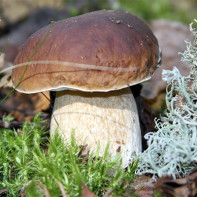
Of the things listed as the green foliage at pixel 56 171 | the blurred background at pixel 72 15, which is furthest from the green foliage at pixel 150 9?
the green foliage at pixel 56 171

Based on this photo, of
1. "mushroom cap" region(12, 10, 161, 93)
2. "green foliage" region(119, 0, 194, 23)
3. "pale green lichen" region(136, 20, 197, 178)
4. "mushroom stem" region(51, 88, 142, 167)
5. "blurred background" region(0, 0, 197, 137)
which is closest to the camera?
"pale green lichen" region(136, 20, 197, 178)

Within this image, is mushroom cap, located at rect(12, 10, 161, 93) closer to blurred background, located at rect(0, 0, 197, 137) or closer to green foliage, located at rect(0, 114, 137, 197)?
green foliage, located at rect(0, 114, 137, 197)

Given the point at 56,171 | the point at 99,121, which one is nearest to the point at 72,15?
the point at 99,121

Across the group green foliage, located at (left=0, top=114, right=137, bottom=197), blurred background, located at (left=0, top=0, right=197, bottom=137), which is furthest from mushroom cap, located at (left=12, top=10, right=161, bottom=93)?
blurred background, located at (left=0, top=0, right=197, bottom=137)

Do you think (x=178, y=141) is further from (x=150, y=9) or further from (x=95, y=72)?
(x=150, y=9)

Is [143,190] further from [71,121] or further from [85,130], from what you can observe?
[71,121]

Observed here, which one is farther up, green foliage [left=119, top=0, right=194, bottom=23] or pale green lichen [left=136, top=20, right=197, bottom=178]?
green foliage [left=119, top=0, right=194, bottom=23]

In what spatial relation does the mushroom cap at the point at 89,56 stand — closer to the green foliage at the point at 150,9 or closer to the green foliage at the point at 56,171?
the green foliage at the point at 56,171

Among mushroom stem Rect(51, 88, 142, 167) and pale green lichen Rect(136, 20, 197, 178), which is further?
mushroom stem Rect(51, 88, 142, 167)

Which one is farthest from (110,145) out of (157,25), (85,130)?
(157,25)
